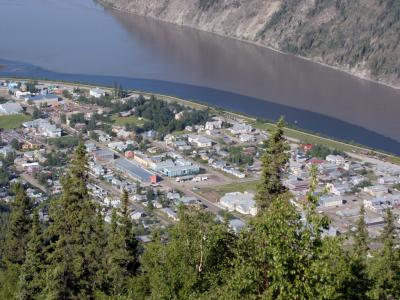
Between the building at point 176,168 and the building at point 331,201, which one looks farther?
the building at point 176,168

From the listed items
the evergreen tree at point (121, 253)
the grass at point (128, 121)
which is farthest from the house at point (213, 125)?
the evergreen tree at point (121, 253)

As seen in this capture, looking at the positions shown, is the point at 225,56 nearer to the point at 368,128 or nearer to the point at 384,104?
the point at 384,104

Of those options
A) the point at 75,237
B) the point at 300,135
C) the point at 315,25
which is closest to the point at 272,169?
the point at 75,237

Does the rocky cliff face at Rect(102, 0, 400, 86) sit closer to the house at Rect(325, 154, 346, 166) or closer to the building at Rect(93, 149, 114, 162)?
the house at Rect(325, 154, 346, 166)

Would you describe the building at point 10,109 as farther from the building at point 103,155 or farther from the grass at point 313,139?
the grass at point 313,139

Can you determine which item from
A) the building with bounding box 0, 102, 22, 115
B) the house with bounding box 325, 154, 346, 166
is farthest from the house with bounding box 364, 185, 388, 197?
the building with bounding box 0, 102, 22, 115

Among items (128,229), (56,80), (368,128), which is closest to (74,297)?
(128,229)
